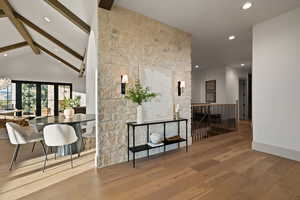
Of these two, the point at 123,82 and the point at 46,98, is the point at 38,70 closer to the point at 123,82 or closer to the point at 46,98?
the point at 46,98

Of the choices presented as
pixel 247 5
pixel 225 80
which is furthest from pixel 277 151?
pixel 225 80

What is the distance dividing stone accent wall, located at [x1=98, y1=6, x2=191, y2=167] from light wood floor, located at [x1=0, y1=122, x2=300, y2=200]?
52 centimetres

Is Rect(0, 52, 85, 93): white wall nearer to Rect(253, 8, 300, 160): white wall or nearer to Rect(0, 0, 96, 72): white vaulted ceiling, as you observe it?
Rect(0, 0, 96, 72): white vaulted ceiling

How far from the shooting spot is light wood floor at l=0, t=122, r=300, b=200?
73.9 inches

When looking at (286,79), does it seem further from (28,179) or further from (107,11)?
(28,179)

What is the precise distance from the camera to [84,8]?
10.5ft

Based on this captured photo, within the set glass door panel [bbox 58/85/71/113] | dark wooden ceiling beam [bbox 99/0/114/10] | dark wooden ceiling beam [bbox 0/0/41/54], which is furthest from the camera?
glass door panel [bbox 58/85/71/113]

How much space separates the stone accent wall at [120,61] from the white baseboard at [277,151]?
229 cm

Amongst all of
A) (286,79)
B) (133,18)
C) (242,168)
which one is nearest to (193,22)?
(133,18)

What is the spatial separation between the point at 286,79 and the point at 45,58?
11657mm

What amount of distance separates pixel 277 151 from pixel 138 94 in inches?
127

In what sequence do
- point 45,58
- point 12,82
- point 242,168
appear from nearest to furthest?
point 242,168
point 12,82
point 45,58

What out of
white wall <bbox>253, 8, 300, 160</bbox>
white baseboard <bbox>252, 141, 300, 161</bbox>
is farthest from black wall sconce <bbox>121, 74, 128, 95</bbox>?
white baseboard <bbox>252, 141, 300, 161</bbox>

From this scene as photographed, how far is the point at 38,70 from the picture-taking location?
901 cm
